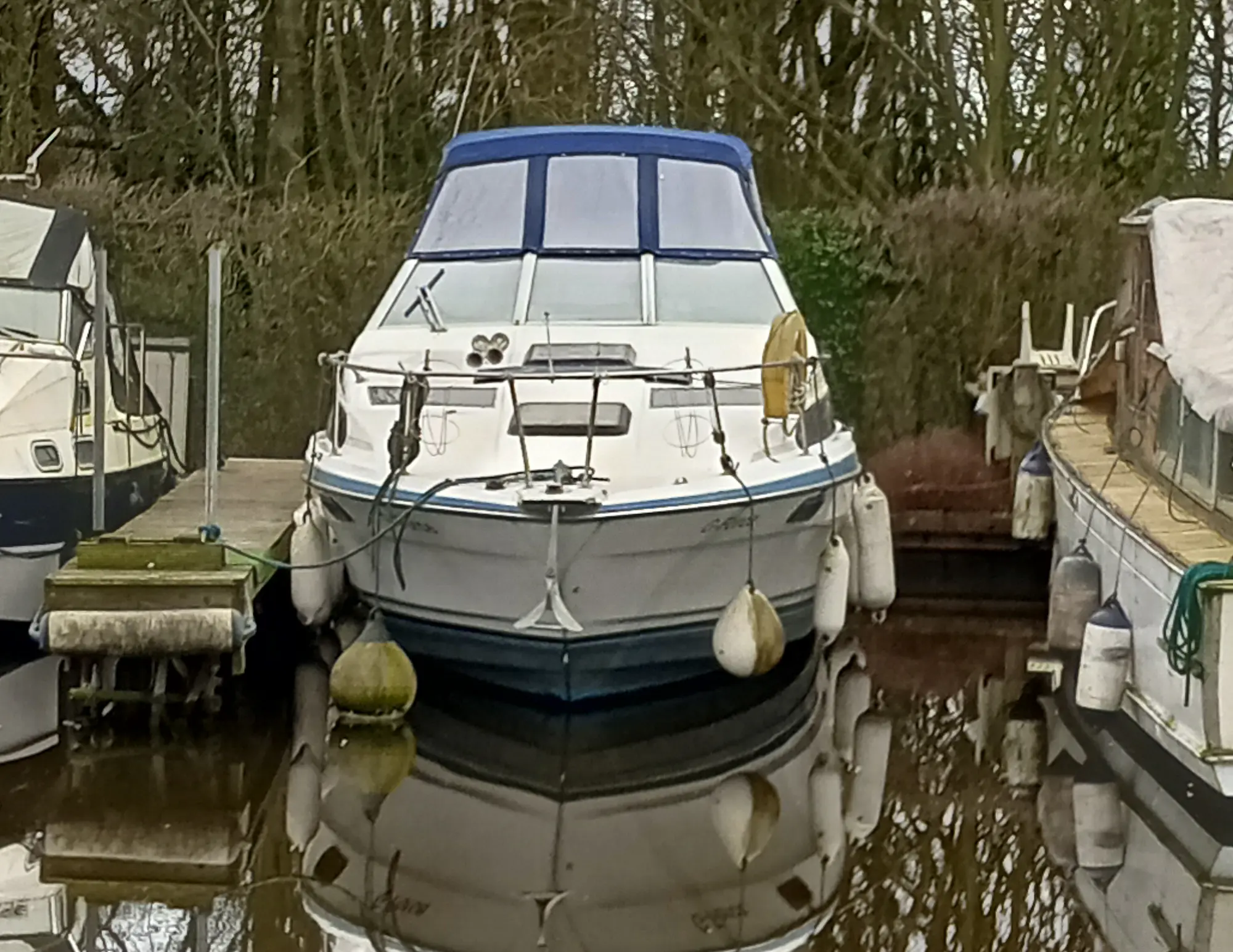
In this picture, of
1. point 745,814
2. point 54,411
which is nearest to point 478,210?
point 54,411

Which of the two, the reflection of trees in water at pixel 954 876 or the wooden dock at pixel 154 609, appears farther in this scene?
the wooden dock at pixel 154 609

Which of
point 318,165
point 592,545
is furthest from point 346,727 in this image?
point 318,165

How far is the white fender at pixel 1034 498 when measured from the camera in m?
10.9

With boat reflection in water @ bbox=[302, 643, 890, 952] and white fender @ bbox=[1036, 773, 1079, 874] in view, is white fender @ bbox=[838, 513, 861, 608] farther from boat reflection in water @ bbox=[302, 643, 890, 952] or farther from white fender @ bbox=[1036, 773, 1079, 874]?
white fender @ bbox=[1036, 773, 1079, 874]

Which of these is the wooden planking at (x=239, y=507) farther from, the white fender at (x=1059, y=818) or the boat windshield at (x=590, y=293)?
the white fender at (x=1059, y=818)

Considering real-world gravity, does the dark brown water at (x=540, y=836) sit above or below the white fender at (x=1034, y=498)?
below

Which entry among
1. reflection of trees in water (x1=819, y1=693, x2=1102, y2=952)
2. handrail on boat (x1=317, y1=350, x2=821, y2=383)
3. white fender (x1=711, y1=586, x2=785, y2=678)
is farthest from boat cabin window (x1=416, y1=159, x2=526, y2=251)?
reflection of trees in water (x1=819, y1=693, x2=1102, y2=952)

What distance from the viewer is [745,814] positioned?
7012 millimetres

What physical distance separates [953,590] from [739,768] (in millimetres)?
4331

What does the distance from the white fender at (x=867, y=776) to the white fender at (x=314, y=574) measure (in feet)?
9.16

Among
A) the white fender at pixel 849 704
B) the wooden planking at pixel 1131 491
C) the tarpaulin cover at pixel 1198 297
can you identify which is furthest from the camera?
the white fender at pixel 849 704

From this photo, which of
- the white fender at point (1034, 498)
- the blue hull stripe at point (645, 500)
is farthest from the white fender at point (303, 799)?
the white fender at point (1034, 498)

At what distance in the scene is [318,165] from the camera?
15.5 metres

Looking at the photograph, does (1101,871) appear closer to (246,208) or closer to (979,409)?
(979,409)
